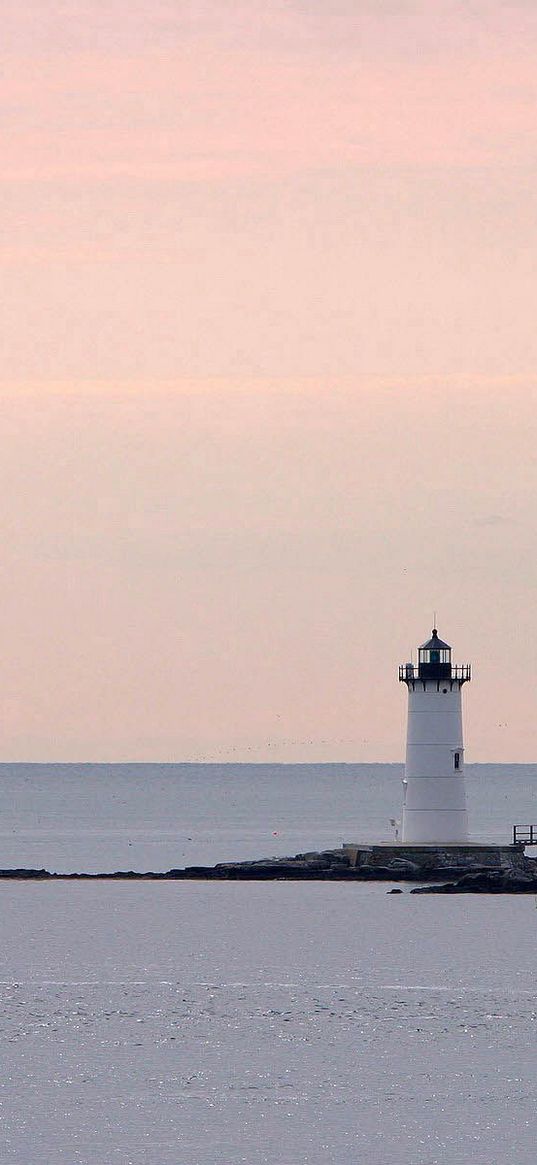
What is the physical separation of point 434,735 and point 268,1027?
23.5 meters

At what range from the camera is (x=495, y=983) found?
50.3m

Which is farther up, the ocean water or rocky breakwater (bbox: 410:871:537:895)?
rocky breakwater (bbox: 410:871:537:895)

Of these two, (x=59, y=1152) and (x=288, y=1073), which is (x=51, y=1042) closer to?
(x=288, y=1073)

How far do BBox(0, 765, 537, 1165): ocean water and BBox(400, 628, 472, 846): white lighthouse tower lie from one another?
3.57 metres

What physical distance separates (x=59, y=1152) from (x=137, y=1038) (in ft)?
34.2

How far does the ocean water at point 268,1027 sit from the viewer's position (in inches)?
1238

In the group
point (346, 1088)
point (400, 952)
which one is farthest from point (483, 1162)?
point (400, 952)

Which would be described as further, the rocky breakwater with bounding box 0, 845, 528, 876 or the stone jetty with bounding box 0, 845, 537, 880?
the rocky breakwater with bounding box 0, 845, 528, 876

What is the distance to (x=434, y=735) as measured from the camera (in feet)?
213

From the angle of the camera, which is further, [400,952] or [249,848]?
[249,848]

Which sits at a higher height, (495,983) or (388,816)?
(388,816)

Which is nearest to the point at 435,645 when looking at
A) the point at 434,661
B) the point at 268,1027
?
the point at 434,661

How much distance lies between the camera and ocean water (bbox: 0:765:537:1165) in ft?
103

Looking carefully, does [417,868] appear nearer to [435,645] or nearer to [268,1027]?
[435,645]
